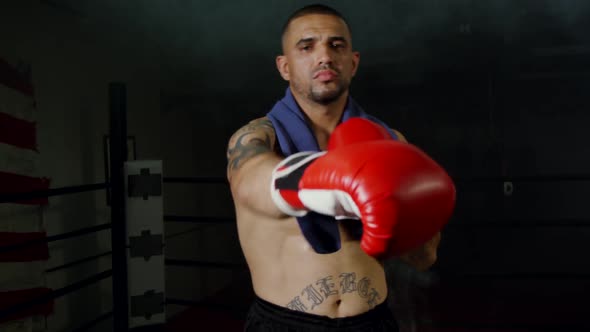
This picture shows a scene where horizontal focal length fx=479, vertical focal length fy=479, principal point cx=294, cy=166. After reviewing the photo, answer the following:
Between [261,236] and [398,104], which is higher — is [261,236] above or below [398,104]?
below

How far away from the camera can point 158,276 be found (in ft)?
7.40

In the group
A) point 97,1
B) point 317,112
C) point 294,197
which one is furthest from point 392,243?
point 97,1

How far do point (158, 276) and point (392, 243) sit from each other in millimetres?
1836

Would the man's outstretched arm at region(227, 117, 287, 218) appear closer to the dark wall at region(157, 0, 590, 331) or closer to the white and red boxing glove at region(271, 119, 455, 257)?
the white and red boxing glove at region(271, 119, 455, 257)

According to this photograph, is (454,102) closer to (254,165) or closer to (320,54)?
(320,54)

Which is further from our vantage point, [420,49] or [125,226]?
[420,49]

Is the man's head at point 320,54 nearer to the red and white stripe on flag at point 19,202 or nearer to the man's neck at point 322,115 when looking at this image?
the man's neck at point 322,115

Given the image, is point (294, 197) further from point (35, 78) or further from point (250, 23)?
point (250, 23)

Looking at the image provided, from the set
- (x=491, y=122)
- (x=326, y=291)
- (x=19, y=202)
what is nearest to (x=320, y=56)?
(x=326, y=291)

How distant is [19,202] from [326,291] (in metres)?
1.59

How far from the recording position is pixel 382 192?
2.02 ft

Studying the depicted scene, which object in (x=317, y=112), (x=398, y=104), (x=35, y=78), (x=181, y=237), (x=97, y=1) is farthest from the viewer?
(x=398, y=104)

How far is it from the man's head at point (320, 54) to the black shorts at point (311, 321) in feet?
1.74

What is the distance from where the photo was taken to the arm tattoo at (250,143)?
3.42 ft
